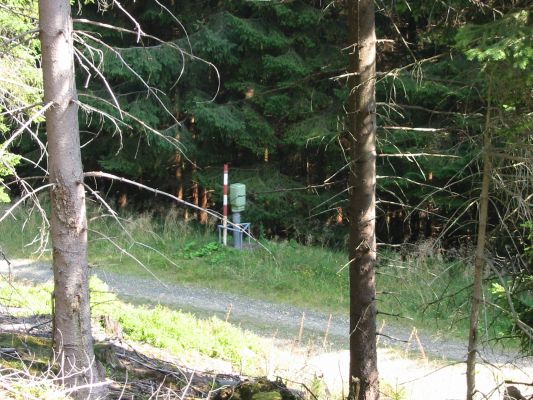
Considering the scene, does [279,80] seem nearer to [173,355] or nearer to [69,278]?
[173,355]

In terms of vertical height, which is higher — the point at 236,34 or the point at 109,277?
the point at 236,34

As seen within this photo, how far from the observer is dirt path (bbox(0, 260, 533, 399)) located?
7613 millimetres

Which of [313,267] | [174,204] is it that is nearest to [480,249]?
[313,267]

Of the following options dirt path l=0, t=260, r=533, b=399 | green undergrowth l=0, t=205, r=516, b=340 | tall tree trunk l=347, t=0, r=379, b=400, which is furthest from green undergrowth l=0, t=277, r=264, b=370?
tall tree trunk l=347, t=0, r=379, b=400

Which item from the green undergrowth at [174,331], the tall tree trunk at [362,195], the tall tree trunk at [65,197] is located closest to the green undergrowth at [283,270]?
the green undergrowth at [174,331]

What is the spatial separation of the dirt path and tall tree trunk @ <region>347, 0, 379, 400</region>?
25.2 inches

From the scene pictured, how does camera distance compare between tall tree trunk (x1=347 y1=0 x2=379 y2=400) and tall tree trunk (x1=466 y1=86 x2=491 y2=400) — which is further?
tall tree trunk (x1=347 y1=0 x2=379 y2=400)

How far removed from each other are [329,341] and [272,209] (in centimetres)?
724

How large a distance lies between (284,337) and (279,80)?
8518 mm

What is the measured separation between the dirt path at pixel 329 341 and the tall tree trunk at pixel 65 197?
8.43 ft

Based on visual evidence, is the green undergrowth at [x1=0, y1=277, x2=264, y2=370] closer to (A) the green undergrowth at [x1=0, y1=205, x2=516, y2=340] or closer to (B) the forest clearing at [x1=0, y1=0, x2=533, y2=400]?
(B) the forest clearing at [x1=0, y1=0, x2=533, y2=400]

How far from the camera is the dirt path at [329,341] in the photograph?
7613 mm

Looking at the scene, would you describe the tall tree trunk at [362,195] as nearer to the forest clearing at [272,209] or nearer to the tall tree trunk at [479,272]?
the forest clearing at [272,209]

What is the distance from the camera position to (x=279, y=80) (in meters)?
16.1
